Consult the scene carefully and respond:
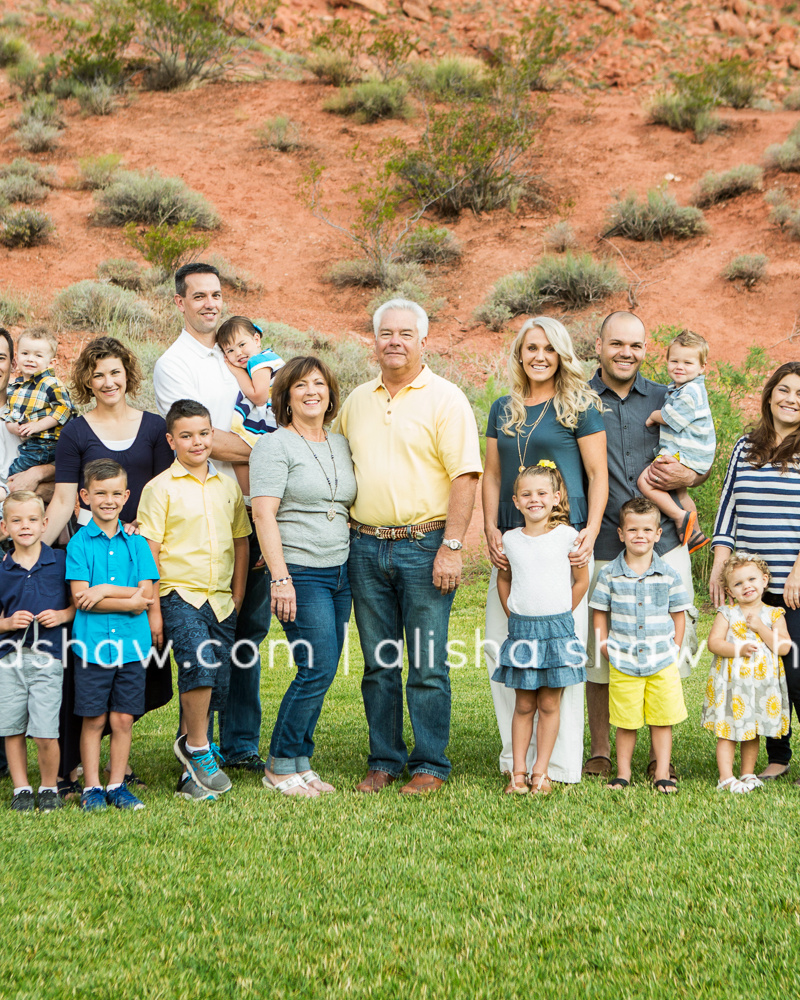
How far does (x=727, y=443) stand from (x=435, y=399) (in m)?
8.40

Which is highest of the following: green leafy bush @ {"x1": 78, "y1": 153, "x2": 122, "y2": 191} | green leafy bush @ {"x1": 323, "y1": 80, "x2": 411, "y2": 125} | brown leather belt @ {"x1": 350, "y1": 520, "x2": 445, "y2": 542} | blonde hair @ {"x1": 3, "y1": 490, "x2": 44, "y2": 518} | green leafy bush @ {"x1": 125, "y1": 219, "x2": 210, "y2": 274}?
green leafy bush @ {"x1": 323, "y1": 80, "x2": 411, "y2": 125}

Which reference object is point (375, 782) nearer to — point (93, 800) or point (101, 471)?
point (93, 800)

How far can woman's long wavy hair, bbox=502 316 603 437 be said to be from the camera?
4477 millimetres

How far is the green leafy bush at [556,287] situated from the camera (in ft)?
65.6

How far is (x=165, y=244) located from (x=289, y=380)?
666 inches

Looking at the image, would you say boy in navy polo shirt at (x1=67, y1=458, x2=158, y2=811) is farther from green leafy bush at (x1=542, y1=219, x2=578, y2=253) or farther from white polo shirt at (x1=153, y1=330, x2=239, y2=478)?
green leafy bush at (x1=542, y1=219, x2=578, y2=253)

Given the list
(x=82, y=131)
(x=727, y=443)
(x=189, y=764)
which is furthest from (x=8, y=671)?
(x=82, y=131)

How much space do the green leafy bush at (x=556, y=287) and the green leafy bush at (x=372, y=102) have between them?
10.5 meters

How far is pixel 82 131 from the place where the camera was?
26609 millimetres

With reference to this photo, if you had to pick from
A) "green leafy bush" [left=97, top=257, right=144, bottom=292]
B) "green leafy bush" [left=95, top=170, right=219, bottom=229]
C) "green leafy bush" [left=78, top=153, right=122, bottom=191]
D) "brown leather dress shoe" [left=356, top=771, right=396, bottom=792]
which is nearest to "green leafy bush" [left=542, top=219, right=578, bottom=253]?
"green leafy bush" [left=95, top=170, right=219, bottom=229]


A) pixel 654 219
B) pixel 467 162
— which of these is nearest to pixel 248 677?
pixel 654 219

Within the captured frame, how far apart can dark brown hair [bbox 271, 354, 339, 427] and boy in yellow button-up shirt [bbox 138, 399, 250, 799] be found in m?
0.37

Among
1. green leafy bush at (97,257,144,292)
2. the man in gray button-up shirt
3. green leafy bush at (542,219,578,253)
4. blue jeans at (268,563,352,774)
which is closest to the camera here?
blue jeans at (268,563,352,774)

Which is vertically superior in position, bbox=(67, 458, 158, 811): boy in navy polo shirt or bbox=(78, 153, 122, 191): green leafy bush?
bbox=(78, 153, 122, 191): green leafy bush
